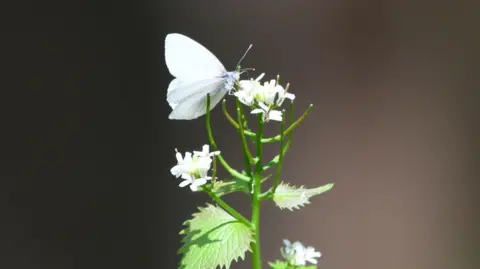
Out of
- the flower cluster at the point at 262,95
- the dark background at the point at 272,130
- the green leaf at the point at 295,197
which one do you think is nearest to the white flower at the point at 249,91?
the flower cluster at the point at 262,95

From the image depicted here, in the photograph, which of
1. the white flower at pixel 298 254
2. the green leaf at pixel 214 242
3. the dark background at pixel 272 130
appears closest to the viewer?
the green leaf at pixel 214 242

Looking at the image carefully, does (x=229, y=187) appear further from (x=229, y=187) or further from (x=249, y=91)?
(x=249, y=91)

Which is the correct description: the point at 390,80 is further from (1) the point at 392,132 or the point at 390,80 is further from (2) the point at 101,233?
(2) the point at 101,233

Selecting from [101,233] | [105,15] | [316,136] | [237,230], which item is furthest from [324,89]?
[237,230]

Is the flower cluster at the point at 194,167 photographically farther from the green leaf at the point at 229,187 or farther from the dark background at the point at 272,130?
the dark background at the point at 272,130

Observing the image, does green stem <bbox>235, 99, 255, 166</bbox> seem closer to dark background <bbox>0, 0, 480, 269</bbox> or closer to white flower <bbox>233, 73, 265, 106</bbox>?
white flower <bbox>233, 73, 265, 106</bbox>

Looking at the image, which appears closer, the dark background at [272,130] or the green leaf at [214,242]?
the green leaf at [214,242]
